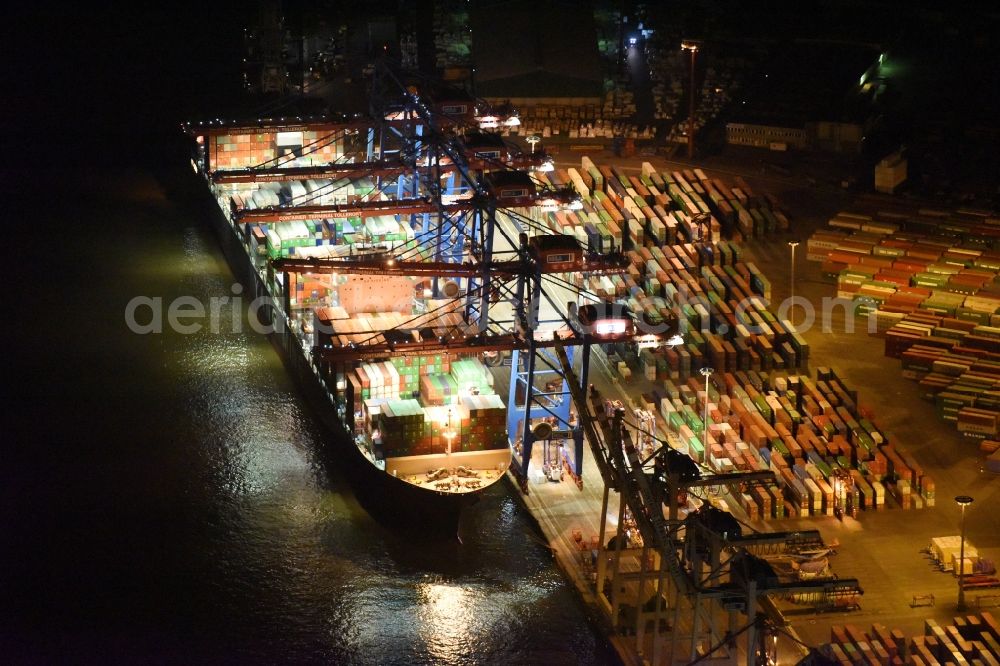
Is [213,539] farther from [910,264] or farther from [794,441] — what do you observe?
[910,264]

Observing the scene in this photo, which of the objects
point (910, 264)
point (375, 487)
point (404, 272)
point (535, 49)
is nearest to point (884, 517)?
point (375, 487)

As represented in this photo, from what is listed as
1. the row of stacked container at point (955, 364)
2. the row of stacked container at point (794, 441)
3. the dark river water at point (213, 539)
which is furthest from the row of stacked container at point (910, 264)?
the dark river water at point (213, 539)

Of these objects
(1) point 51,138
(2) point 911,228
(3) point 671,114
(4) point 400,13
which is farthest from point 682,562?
(4) point 400,13

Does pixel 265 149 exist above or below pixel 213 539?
above

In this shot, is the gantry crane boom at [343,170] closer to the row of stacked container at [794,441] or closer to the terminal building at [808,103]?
the row of stacked container at [794,441]

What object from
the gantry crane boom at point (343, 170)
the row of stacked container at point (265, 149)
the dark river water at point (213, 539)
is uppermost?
the row of stacked container at point (265, 149)
